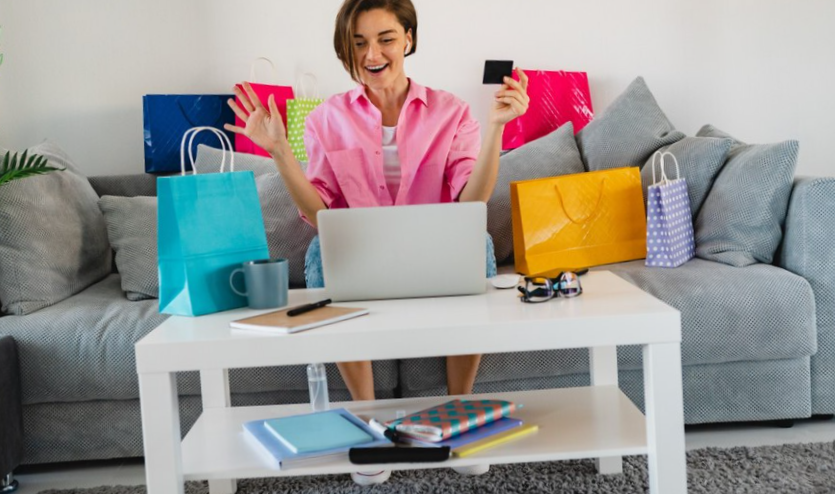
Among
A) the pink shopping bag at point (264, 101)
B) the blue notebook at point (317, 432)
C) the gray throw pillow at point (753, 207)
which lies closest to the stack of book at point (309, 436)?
the blue notebook at point (317, 432)

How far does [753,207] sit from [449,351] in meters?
1.26

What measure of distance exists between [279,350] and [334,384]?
750mm

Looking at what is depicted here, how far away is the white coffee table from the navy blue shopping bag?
149 centimetres

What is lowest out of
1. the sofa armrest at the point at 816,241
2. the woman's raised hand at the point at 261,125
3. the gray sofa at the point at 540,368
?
the gray sofa at the point at 540,368

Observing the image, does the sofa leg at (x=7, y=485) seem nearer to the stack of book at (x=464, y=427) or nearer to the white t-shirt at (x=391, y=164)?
the stack of book at (x=464, y=427)

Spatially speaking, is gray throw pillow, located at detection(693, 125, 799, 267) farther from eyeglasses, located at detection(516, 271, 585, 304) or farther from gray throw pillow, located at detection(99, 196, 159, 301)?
gray throw pillow, located at detection(99, 196, 159, 301)

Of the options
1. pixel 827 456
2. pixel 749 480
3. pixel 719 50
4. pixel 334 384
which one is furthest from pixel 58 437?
pixel 719 50

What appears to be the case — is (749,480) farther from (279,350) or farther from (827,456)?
(279,350)

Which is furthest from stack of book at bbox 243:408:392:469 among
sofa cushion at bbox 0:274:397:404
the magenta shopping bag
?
the magenta shopping bag

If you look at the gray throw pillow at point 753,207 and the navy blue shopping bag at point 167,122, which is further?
the navy blue shopping bag at point 167,122

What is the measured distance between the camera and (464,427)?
4.63ft

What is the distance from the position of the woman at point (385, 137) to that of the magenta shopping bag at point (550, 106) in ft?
2.33

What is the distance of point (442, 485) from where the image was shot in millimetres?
1781

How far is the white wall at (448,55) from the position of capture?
287cm
